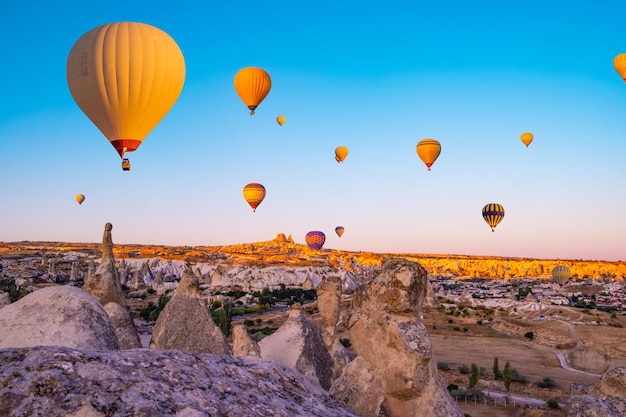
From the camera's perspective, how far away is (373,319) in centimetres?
780

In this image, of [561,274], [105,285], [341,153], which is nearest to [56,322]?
[105,285]

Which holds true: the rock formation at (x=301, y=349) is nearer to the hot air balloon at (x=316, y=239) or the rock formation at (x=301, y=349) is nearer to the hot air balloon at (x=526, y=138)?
the hot air balloon at (x=526, y=138)

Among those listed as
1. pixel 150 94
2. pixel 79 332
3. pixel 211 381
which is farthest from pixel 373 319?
pixel 150 94

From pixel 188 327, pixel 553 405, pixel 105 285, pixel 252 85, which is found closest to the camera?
pixel 188 327

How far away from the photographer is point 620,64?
5253 centimetres

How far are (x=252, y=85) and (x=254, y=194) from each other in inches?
701

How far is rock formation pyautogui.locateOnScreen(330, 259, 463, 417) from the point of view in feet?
23.4

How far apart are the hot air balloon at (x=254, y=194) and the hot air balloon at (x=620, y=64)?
40.5 meters

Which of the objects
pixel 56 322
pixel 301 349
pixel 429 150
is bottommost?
pixel 301 349

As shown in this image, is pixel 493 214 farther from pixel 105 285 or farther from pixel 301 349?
pixel 301 349

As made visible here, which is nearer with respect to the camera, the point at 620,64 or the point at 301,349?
the point at 301,349

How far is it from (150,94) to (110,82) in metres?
2.17

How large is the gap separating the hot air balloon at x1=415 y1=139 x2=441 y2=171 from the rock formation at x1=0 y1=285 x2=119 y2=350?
170 ft

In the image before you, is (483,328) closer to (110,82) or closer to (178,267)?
(110,82)
